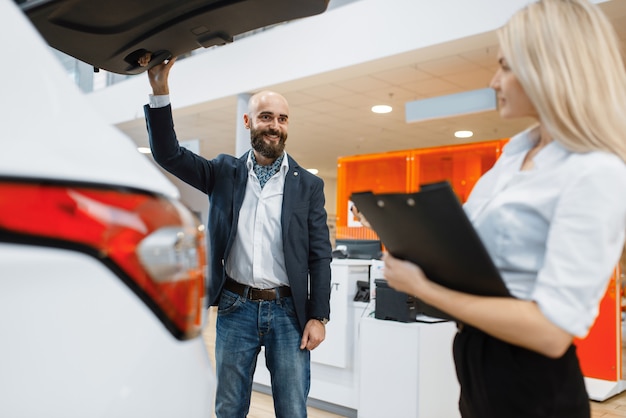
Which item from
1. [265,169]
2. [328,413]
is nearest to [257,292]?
[265,169]

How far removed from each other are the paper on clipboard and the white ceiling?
3.85 metres

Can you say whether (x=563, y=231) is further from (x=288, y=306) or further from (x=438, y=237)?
(x=288, y=306)

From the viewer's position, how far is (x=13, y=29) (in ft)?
2.02

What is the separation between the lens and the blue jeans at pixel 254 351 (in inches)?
74.8

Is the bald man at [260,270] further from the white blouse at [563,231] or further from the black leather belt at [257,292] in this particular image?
the white blouse at [563,231]

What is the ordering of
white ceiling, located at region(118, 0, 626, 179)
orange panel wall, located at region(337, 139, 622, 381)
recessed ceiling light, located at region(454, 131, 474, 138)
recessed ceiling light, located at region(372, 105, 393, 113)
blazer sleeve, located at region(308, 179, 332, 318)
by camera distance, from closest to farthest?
blazer sleeve, located at region(308, 179, 332, 318)
orange panel wall, located at region(337, 139, 622, 381)
white ceiling, located at region(118, 0, 626, 179)
recessed ceiling light, located at region(372, 105, 393, 113)
recessed ceiling light, located at region(454, 131, 474, 138)

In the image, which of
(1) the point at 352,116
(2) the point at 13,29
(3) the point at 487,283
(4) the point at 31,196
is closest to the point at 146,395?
(4) the point at 31,196

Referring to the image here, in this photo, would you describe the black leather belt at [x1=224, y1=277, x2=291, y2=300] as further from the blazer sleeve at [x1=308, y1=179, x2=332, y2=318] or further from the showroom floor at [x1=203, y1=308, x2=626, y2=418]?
the showroom floor at [x1=203, y1=308, x2=626, y2=418]

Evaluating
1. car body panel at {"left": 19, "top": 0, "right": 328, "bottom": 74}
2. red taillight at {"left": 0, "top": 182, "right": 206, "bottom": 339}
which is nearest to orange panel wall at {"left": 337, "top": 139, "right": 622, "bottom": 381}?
car body panel at {"left": 19, "top": 0, "right": 328, "bottom": 74}

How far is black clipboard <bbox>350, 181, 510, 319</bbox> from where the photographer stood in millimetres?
823

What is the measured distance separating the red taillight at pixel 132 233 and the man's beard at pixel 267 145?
4.53 ft

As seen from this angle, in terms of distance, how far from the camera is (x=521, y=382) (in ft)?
2.90

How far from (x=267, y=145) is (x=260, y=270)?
48cm

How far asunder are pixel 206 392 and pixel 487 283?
1.50ft
